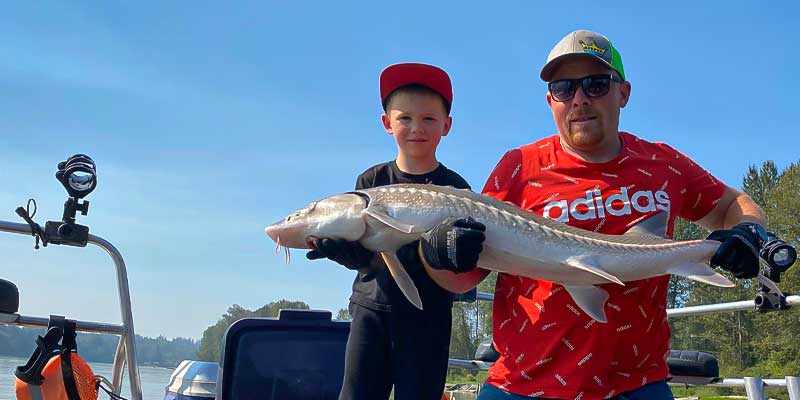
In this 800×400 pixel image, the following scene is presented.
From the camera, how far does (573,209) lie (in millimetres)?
3326

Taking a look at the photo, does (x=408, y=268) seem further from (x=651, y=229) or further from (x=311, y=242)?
(x=651, y=229)

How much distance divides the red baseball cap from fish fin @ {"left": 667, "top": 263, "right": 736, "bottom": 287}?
1.86 m

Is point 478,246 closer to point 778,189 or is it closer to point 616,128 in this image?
point 616,128

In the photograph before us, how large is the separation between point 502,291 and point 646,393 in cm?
78

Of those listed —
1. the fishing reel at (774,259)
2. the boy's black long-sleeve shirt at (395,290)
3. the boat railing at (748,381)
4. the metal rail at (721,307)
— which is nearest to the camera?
the fishing reel at (774,259)

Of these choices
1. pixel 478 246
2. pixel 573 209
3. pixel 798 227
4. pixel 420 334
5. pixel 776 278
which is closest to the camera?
pixel 478 246

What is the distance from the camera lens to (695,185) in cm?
350

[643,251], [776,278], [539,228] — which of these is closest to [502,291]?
[539,228]

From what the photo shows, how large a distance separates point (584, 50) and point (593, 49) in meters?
0.05

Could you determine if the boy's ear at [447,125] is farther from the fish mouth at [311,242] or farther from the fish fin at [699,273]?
the fish fin at [699,273]

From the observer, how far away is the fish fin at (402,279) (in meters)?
3.33

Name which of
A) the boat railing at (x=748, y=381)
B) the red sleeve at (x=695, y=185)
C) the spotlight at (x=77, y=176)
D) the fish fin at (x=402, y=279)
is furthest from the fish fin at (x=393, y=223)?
the spotlight at (x=77, y=176)

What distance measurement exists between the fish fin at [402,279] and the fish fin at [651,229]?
0.97 metres

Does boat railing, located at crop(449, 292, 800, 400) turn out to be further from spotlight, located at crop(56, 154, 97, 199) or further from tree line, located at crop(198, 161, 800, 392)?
tree line, located at crop(198, 161, 800, 392)
